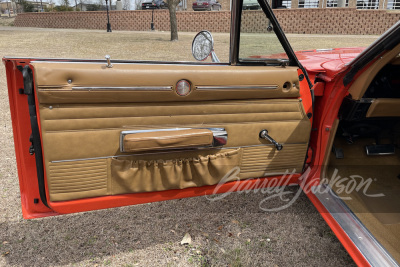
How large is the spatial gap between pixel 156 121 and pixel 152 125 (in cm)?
3

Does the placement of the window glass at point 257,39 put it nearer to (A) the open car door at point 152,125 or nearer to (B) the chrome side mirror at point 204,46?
(A) the open car door at point 152,125

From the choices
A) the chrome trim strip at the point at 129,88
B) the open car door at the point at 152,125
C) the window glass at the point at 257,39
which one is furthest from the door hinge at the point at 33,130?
the window glass at the point at 257,39

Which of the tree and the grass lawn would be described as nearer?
the grass lawn

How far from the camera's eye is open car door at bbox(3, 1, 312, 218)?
1515 mm

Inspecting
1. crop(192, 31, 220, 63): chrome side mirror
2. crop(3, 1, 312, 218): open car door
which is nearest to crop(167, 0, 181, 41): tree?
crop(192, 31, 220, 63): chrome side mirror

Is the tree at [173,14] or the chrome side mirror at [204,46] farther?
the tree at [173,14]

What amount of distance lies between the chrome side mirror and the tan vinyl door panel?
588mm

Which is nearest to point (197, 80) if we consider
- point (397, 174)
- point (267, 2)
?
point (267, 2)

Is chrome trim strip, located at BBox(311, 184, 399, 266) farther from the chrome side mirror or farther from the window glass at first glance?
the chrome side mirror

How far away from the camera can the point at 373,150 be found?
101 inches

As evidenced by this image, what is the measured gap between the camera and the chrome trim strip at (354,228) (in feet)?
4.99

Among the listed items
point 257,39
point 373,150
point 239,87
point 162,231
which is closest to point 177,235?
point 162,231

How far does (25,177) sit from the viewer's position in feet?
5.49

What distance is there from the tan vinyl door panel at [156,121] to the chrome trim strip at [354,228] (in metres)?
0.30
